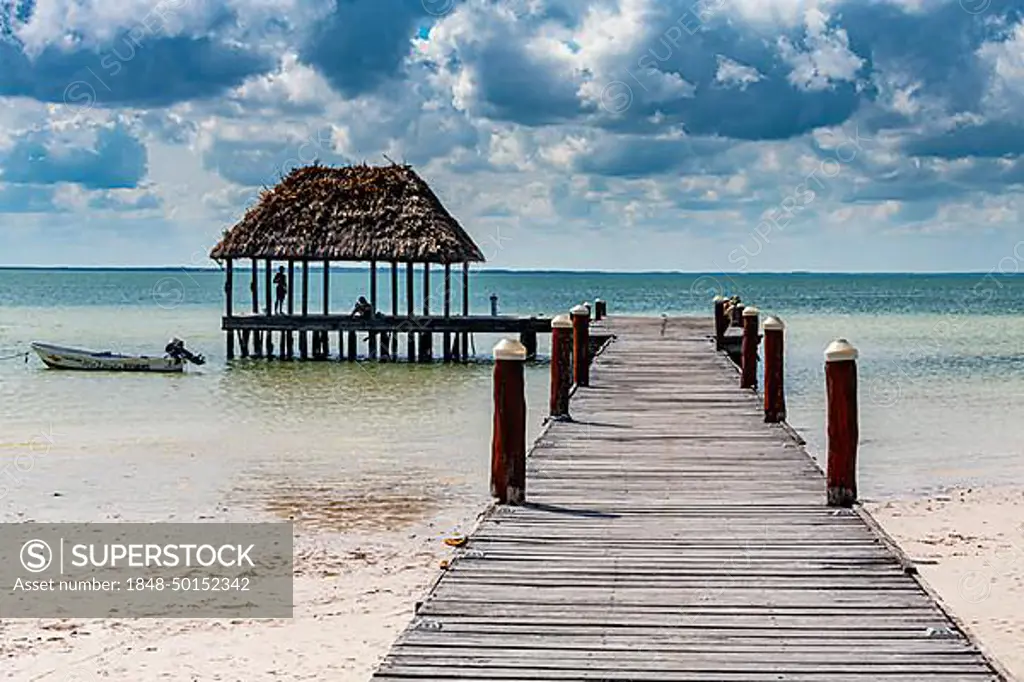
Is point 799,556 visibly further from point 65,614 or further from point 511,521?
point 65,614

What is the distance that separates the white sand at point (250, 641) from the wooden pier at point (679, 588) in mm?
1365

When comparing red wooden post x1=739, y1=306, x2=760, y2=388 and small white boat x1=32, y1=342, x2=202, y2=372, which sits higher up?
red wooden post x1=739, y1=306, x2=760, y2=388

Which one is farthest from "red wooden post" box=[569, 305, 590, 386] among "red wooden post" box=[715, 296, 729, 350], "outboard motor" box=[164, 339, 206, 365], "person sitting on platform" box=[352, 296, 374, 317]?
"person sitting on platform" box=[352, 296, 374, 317]

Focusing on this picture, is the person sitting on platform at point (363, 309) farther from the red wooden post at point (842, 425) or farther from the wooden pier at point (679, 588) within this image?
the red wooden post at point (842, 425)

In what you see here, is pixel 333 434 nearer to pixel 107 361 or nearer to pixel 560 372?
pixel 560 372

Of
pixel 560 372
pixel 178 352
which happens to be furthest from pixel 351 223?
pixel 560 372

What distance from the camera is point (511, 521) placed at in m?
8.57

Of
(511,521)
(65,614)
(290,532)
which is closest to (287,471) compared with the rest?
(290,532)

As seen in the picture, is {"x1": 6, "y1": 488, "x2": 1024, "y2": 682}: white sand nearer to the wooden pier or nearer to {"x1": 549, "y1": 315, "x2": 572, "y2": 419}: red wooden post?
the wooden pier

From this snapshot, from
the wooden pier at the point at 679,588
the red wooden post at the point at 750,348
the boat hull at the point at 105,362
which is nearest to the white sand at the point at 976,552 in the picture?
the wooden pier at the point at 679,588

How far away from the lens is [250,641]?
9.55 m

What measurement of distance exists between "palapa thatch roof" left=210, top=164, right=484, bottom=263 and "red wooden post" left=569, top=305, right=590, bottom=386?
1835 centimetres

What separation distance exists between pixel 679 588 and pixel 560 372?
263 inches

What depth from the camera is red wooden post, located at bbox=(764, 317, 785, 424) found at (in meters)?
13.3
